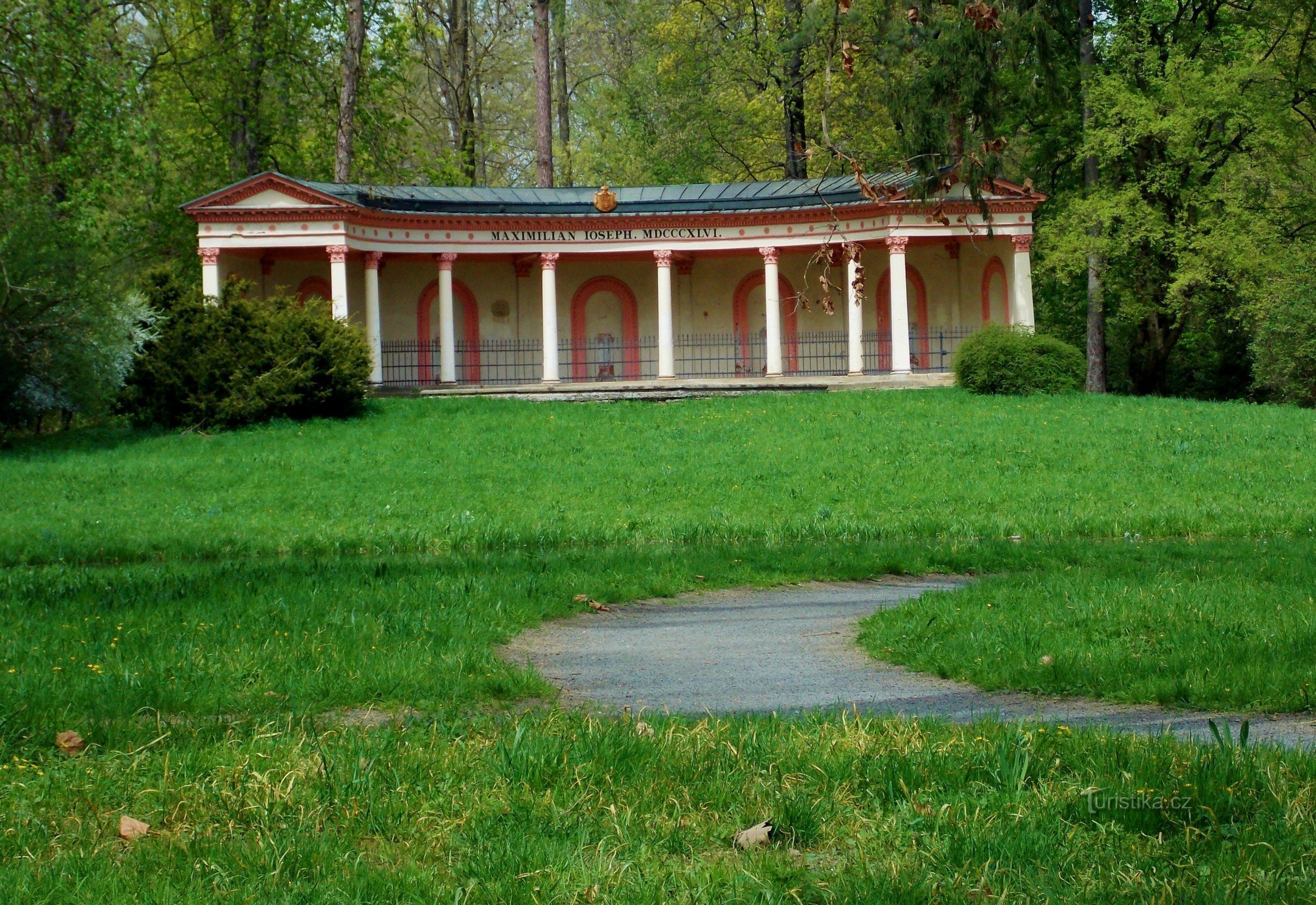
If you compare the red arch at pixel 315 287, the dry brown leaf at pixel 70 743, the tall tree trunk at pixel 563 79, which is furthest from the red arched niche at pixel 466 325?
the dry brown leaf at pixel 70 743

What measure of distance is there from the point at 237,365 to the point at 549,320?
35.5ft

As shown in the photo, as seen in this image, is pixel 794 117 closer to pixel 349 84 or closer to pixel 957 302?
pixel 957 302

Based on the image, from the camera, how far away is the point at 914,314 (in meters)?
39.8

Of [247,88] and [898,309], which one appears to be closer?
[898,309]

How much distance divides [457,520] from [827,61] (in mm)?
9568

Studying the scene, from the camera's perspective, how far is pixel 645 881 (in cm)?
391

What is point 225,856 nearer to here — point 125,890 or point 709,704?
point 125,890

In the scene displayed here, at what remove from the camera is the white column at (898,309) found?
114 ft

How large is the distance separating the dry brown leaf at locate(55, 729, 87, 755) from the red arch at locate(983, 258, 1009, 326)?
35.1 metres

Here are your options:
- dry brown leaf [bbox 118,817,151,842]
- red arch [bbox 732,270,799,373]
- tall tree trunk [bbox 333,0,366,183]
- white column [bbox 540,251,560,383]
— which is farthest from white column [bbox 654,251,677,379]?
dry brown leaf [bbox 118,817,151,842]

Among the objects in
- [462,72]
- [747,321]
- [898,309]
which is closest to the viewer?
[898,309]

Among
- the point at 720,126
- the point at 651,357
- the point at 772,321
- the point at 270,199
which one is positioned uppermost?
the point at 720,126

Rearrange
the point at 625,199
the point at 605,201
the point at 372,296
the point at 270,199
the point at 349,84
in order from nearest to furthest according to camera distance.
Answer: the point at 349,84
the point at 270,199
the point at 372,296
the point at 605,201
the point at 625,199

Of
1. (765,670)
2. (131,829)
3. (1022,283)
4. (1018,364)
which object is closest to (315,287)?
(1022,283)
